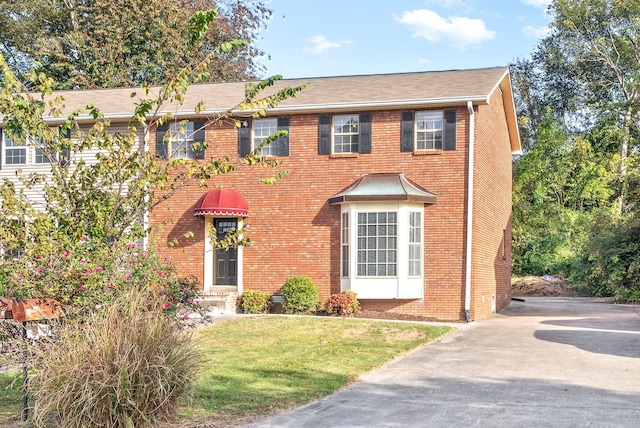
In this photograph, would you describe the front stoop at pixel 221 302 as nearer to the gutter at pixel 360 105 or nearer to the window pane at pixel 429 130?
the gutter at pixel 360 105

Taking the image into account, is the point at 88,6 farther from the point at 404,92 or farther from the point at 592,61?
the point at 592,61

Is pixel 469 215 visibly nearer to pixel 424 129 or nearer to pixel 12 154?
pixel 424 129

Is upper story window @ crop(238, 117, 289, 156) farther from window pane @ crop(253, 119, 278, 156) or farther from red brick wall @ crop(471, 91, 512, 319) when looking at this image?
red brick wall @ crop(471, 91, 512, 319)

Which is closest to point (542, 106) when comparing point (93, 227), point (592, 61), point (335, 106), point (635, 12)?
point (592, 61)

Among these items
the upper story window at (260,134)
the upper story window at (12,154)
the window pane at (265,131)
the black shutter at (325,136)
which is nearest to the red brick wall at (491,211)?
the black shutter at (325,136)

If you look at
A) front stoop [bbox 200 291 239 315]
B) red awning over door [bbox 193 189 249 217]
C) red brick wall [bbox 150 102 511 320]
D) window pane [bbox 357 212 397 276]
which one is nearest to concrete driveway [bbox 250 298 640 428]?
red brick wall [bbox 150 102 511 320]

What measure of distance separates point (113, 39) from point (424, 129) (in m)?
20.7

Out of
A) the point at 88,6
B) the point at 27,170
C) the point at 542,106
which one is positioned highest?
the point at 88,6

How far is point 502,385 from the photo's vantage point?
10.5 metres

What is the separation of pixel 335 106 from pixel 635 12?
2748 centimetres

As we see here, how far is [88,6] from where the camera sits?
122 ft

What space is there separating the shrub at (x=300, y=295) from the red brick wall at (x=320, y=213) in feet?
1.58

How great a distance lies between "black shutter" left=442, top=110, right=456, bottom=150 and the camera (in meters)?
19.2

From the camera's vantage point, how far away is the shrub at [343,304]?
61.2 feet
